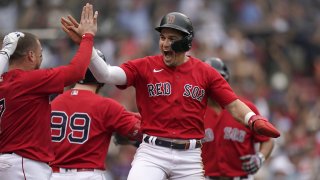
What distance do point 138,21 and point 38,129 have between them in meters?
11.9

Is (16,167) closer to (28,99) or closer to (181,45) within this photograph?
(28,99)

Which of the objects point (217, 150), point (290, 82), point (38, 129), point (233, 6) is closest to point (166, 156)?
point (38, 129)

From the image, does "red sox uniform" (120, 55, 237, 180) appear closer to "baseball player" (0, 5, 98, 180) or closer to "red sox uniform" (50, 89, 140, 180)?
"red sox uniform" (50, 89, 140, 180)

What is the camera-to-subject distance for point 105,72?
9.16 meters

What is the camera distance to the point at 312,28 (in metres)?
20.4

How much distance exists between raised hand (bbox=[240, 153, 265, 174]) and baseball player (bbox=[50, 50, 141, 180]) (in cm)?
181

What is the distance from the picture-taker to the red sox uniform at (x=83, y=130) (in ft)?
32.4

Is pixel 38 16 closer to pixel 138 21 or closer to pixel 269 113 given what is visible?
pixel 138 21

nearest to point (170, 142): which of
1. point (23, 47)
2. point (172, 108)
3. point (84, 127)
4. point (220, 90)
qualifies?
point (172, 108)

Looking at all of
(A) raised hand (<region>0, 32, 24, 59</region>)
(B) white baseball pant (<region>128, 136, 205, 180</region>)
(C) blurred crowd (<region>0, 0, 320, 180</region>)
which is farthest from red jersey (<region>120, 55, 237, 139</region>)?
(C) blurred crowd (<region>0, 0, 320, 180</region>)

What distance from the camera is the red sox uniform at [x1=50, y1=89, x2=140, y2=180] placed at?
9867 mm

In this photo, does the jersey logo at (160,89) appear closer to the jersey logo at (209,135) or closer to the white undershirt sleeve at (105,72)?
the white undershirt sleeve at (105,72)

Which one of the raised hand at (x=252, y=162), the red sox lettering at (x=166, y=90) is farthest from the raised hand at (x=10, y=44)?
the raised hand at (x=252, y=162)

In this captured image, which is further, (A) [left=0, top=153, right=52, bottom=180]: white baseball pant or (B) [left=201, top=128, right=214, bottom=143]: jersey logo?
(B) [left=201, top=128, right=214, bottom=143]: jersey logo
